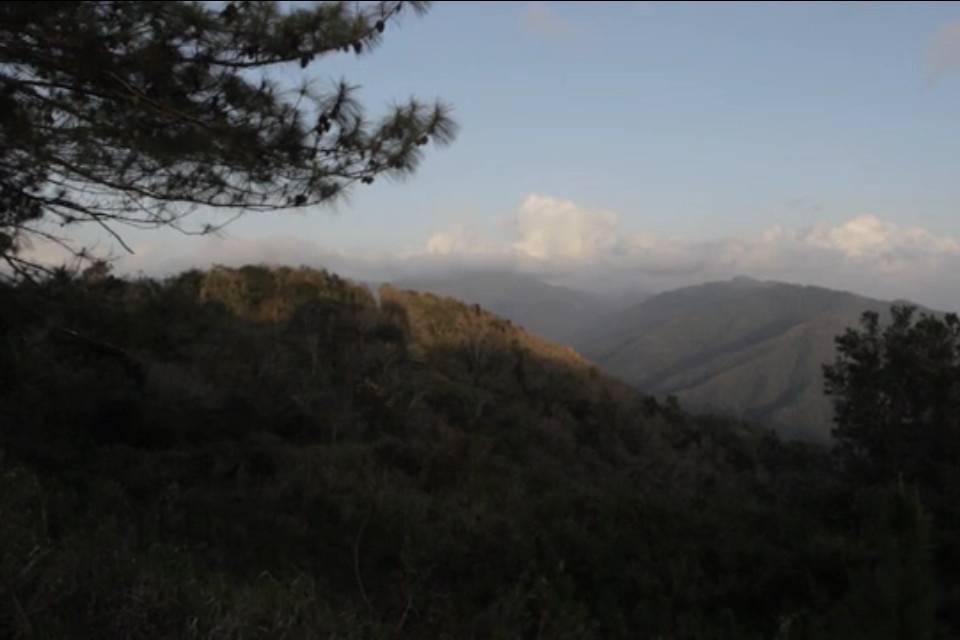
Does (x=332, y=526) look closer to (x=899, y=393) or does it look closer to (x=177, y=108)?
(x=177, y=108)

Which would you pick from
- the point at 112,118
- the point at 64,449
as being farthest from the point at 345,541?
the point at 112,118

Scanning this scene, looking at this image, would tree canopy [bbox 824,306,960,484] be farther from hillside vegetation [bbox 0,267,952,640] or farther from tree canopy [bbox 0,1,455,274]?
tree canopy [bbox 0,1,455,274]

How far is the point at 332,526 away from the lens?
7.93 metres

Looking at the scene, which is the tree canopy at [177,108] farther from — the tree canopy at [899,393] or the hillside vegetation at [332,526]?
the tree canopy at [899,393]

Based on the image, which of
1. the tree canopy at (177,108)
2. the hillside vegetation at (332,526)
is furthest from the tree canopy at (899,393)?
the tree canopy at (177,108)

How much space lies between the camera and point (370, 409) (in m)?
16.6

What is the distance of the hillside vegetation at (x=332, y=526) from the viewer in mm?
3477

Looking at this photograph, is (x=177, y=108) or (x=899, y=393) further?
(x=899, y=393)

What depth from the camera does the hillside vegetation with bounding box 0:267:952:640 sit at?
348cm

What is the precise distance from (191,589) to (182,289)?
67.9ft

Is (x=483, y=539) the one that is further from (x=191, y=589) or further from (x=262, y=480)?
(x=191, y=589)

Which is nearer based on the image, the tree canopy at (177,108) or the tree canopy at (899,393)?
the tree canopy at (177,108)

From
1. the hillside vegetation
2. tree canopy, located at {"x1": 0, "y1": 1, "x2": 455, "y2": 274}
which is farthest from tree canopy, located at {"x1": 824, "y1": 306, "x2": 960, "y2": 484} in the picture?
tree canopy, located at {"x1": 0, "y1": 1, "x2": 455, "y2": 274}

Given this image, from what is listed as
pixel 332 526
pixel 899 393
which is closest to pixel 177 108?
pixel 332 526
